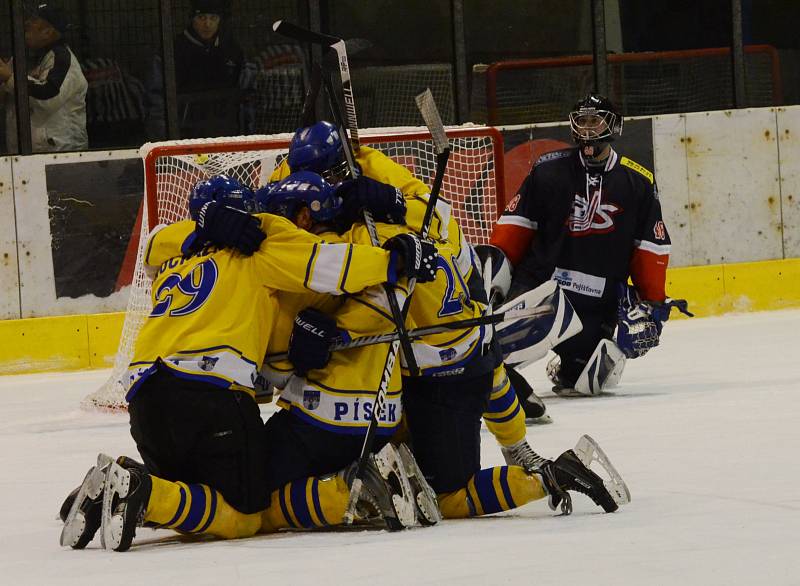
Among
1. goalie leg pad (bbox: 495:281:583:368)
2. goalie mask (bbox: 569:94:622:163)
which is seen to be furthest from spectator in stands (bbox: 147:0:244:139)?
goalie leg pad (bbox: 495:281:583:368)

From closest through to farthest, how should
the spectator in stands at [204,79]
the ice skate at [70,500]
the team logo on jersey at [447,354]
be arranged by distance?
the ice skate at [70,500], the team logo on jersey at [447,354], the spectator in stands at [204,79]

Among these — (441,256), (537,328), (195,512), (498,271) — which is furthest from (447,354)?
(498,271)

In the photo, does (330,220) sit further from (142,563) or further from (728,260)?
(728,260)

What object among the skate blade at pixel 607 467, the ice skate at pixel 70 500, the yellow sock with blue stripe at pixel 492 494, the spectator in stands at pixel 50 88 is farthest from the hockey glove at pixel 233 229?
the spectator in stands at pixel 50 88

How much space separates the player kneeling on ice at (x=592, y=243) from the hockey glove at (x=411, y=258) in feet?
8.40

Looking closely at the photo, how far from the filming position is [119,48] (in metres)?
8.30

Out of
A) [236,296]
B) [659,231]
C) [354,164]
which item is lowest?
[659,231]

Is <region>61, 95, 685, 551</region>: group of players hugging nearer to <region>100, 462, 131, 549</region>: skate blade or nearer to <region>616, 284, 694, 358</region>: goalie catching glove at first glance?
<region>100, 462, 131, 549</region>: skate blade

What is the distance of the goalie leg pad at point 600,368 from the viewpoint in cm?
597

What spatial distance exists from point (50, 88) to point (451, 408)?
16.8 ft

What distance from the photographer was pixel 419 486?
344 centimetres

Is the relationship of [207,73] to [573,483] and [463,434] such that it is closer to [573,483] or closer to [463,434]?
[463,434]

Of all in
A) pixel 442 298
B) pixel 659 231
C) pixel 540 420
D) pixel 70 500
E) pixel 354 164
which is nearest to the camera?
pixel 70 500

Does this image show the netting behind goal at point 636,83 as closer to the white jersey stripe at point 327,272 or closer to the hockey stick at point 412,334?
the hockey stick at point 412,334
